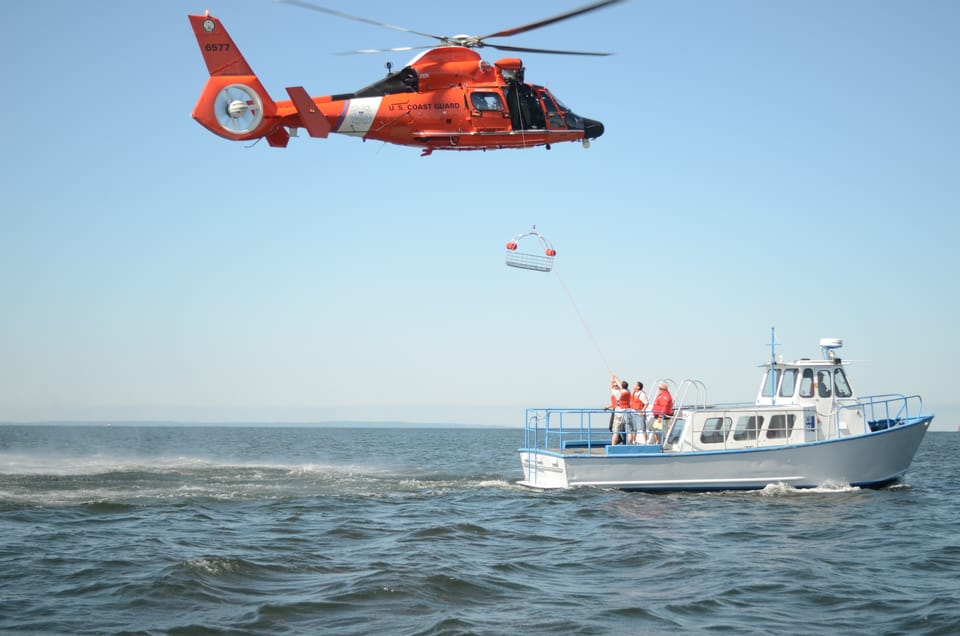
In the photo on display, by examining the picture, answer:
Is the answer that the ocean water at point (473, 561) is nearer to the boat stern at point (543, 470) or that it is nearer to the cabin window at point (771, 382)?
the boat stern at point (543, 470)

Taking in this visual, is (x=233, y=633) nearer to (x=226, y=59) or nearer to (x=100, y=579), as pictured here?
(x=100, y=579)

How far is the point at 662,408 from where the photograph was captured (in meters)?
21.4

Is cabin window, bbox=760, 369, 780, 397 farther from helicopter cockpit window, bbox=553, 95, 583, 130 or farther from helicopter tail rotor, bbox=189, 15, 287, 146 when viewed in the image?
helicopter tail rotor, bbox=189, 15, 287, 146

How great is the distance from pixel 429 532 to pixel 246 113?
9.57 metres

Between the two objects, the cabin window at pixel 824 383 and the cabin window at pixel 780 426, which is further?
the cabin window at pixel 824 383

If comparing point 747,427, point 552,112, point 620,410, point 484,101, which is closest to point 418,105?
point 484,101

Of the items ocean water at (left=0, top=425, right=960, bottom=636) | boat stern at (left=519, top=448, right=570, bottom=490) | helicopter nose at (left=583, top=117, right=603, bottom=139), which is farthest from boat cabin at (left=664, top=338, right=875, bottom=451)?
helicopter nose at (left=583, top=117, right=603, bottom=139)

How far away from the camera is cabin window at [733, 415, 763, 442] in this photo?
69.9ft

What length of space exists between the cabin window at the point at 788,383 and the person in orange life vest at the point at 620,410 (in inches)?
165

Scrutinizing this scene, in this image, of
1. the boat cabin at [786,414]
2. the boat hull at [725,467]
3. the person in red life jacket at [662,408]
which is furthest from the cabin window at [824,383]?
the person in red life jacket at [662,408]

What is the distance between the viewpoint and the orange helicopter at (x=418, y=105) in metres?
18.7

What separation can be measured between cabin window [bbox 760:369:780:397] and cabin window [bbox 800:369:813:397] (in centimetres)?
67

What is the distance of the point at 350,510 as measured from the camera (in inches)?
731

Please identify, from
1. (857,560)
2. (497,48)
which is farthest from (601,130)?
(857,560)
